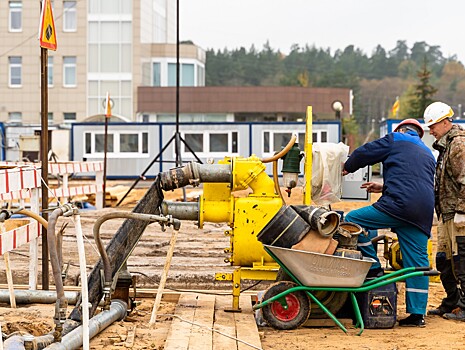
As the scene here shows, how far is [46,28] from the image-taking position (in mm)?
8609

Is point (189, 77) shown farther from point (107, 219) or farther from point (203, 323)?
point (107, 219)

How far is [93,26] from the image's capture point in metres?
56.2

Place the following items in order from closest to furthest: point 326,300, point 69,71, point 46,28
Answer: point 326,300
point 46,28
point 69,71

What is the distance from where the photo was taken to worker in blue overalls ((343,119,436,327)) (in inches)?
318

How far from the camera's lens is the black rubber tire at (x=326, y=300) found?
26.0ft

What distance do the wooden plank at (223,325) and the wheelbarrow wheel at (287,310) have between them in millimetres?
349

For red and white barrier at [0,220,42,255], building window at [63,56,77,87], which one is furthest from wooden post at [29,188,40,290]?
building window at [63,56,77,87]

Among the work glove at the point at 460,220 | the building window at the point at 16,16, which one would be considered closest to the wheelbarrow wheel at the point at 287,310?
the work glove at the point at 460,220

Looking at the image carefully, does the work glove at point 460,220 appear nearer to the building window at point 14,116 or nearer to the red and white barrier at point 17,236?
the red and white barrier at point 17,236

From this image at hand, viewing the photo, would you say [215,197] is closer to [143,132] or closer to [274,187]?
[274,187]

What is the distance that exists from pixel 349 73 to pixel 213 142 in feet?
317

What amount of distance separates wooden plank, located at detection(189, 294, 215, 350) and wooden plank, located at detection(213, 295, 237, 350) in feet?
0.15

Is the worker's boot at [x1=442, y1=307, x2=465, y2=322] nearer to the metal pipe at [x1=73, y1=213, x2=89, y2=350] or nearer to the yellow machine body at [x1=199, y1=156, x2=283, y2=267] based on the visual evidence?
the yellow machine body at [x1=199, y1=156, x2=283, y2=267]

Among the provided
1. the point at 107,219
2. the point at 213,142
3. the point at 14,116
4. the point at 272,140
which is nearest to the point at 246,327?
the point at 107,219
